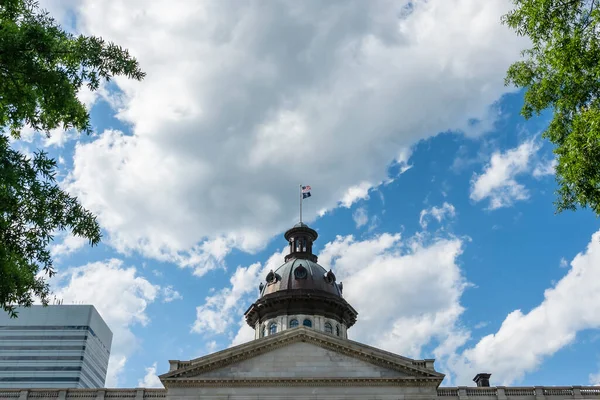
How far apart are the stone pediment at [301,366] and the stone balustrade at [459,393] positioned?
2566 millimetres

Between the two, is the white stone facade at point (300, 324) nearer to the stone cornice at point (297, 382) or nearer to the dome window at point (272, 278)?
the dome window at point (272, 278)

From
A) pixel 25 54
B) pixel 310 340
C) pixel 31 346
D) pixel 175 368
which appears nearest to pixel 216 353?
pixel 175 368

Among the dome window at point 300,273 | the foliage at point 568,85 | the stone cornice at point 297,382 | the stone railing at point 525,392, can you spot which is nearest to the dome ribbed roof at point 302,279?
the dome window at point 300,273

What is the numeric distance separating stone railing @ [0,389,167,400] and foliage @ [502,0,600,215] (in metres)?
31.6

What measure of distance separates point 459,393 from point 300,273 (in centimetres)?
2163

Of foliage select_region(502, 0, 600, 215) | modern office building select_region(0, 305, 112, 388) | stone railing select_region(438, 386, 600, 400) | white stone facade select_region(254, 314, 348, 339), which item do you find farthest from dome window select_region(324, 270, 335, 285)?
modern office building select_region(0, 305, 112, 388)

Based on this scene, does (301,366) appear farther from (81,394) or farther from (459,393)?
(81,394)

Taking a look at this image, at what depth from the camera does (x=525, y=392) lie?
134ft

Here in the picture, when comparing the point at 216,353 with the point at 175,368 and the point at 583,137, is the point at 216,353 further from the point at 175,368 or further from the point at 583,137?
the point at 583,137

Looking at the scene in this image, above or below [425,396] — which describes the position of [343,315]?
above

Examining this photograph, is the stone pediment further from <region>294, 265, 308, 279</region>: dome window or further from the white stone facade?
<region>294, 265, 308, 279</region>: dome window

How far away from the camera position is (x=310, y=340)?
39875mm

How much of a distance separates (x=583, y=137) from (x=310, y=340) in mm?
27317

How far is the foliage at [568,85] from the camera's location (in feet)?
53.5
